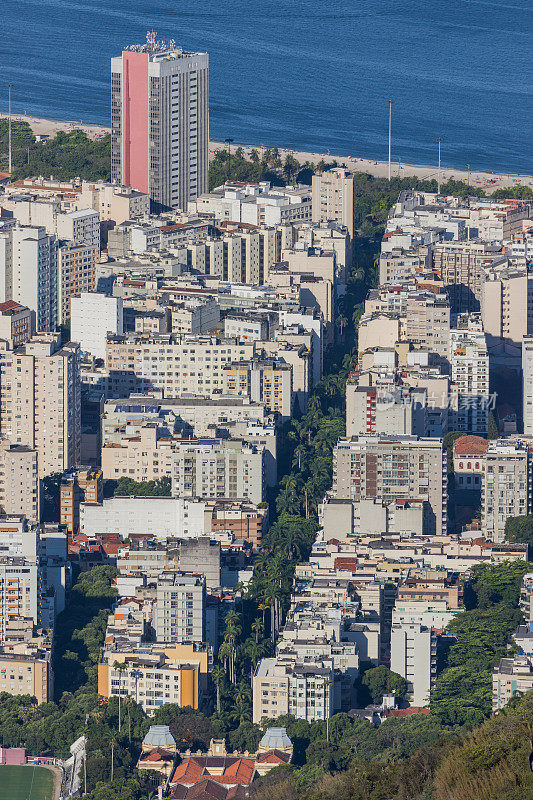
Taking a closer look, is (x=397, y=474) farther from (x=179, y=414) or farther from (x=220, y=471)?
(x=179, y=414)

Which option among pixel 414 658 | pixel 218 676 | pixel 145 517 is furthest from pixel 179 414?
pixel 414 658

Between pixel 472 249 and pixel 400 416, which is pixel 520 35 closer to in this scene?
pixel 472 249

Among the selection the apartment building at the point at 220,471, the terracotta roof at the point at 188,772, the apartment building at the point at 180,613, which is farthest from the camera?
the apartment building at the point at 220,471

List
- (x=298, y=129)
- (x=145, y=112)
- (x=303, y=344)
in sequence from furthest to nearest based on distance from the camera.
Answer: (x=298, y=129)
(x=145, y=112)
(x=303, y=344)

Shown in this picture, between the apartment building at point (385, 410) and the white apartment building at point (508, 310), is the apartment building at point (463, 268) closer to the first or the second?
the white apartment building at point (508, 310)

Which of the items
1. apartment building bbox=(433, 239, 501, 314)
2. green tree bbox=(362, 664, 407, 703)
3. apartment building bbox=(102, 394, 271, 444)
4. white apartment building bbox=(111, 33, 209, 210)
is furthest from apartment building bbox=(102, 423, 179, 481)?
white apartment building bbox=(111, 33, 209, 210)

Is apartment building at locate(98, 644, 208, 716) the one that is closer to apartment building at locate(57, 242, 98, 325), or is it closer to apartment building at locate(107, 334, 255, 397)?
apartment building at locate(107, 334, 255, 397)

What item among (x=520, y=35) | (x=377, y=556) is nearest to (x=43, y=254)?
(x=377, y=556)

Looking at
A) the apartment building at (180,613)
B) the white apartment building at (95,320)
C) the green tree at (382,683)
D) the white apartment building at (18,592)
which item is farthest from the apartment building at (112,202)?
the green tree at (382,683)
